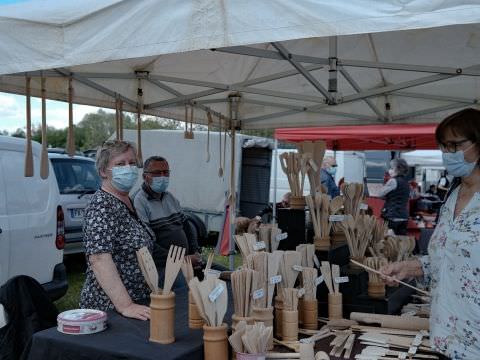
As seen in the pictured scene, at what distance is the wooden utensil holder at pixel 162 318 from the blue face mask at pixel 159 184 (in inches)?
67.4

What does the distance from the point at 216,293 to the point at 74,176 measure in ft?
17.9

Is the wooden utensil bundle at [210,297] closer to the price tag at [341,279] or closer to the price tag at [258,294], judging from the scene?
the price tag at [258,294]

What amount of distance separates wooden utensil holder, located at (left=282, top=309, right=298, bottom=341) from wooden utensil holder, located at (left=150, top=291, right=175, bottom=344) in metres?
0.38

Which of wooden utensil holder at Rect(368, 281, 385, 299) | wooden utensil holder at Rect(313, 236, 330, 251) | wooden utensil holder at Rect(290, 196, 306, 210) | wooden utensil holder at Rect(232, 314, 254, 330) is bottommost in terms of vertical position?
wooden utensil holder at Rect(368, 281, 385, 299)

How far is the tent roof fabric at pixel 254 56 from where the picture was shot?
144 centimetres

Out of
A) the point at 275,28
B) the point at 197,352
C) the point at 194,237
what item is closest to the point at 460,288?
the point at 197,352

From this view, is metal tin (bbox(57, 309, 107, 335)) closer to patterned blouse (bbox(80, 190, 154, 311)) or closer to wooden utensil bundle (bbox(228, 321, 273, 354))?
patterned blouse (bbox(80, 190, 154, 311))

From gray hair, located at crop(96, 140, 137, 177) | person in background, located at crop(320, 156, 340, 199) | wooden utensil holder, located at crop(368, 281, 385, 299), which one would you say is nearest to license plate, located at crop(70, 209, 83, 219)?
person in background, located at crop(320, 156, 340, 199)

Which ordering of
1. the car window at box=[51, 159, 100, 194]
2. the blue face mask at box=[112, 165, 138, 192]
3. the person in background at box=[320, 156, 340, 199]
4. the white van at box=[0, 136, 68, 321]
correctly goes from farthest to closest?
the car window at box=[51, 159, 100, 194] → the person in background at box=[320, 156, 340, 199] → the white van at box=[0, 136, 68, 321] → the blue face mask at box=[112, 165, 138, 192]

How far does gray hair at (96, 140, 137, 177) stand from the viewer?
Answer: 2.27m

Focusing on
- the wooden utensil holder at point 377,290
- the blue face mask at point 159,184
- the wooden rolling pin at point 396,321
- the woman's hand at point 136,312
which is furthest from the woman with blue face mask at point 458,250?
the blue face mask at point 159,184

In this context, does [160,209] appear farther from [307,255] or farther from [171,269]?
[171,269]

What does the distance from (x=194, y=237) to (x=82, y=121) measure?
49.3 metres

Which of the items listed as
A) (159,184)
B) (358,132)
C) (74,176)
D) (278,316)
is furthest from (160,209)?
(358,132)
